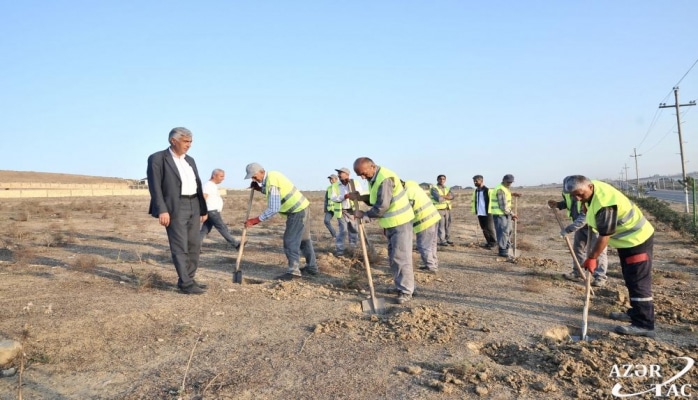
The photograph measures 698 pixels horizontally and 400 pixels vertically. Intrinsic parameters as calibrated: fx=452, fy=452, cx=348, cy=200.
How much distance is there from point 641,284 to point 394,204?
2765 millimetres

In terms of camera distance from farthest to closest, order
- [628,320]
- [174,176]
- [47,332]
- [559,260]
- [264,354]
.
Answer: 1. [559,260]
2. [174,176]
3. [628,320]
4. [47,332]
5. [264,354]

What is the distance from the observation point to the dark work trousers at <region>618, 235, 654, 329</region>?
4.52m

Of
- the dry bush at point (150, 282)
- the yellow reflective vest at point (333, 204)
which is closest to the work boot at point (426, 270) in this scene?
the yellow reflective vest at point (333, 204)

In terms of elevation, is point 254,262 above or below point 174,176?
below

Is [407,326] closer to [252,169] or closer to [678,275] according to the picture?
[252,169]

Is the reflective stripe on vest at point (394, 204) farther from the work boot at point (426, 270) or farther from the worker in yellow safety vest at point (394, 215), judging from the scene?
the work boot at point (426, 270)

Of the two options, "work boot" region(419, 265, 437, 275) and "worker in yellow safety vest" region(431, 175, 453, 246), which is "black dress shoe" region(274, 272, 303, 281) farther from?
"worker in yellow safety vest" region(431, 175, 453, 246)

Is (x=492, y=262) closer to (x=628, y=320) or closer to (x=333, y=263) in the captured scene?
(x=333, y=263)

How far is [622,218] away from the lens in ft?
14.7

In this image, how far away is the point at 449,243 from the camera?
11109 mm

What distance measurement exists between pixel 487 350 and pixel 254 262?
17.5 ft

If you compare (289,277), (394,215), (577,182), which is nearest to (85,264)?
(289,277)

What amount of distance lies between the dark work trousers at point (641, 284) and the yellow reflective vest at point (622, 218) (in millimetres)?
92

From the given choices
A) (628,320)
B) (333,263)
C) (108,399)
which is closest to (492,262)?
(333,263)
